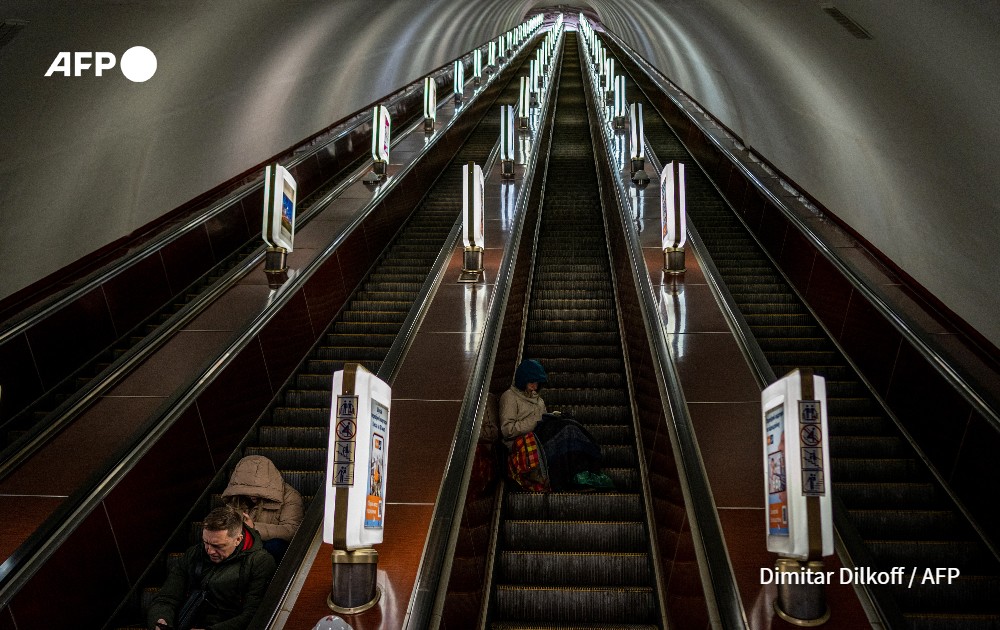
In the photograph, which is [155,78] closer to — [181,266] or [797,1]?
[181,266]

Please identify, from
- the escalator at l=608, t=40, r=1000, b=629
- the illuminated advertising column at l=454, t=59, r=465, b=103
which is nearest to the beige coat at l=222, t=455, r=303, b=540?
the escalator at l=608, t=40, r=1000, b=629

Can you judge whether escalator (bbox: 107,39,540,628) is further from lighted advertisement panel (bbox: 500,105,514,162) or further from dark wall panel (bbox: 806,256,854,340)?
dark wall panel (bbox: 806,256,854,340)

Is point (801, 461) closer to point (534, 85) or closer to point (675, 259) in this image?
point (675, 259)

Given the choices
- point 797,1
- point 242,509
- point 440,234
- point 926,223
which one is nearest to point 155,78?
point 440,234

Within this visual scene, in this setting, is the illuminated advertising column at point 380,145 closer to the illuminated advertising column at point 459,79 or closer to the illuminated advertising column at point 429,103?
the illuminated advertising column at point 429,103

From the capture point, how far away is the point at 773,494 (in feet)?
10.2

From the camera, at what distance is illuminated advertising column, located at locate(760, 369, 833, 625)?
2924mm

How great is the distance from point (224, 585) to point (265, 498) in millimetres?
684

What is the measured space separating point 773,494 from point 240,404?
365 centimetres

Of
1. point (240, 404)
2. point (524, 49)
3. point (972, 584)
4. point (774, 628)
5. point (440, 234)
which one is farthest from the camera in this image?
point (524, 49)

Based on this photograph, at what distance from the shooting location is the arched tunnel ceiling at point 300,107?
254 inches

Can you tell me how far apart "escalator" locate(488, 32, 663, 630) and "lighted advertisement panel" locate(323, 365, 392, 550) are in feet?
4.38

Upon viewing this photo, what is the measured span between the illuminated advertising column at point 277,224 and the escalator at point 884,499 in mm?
4585

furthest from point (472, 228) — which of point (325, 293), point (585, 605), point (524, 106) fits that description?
point (524, 106)
